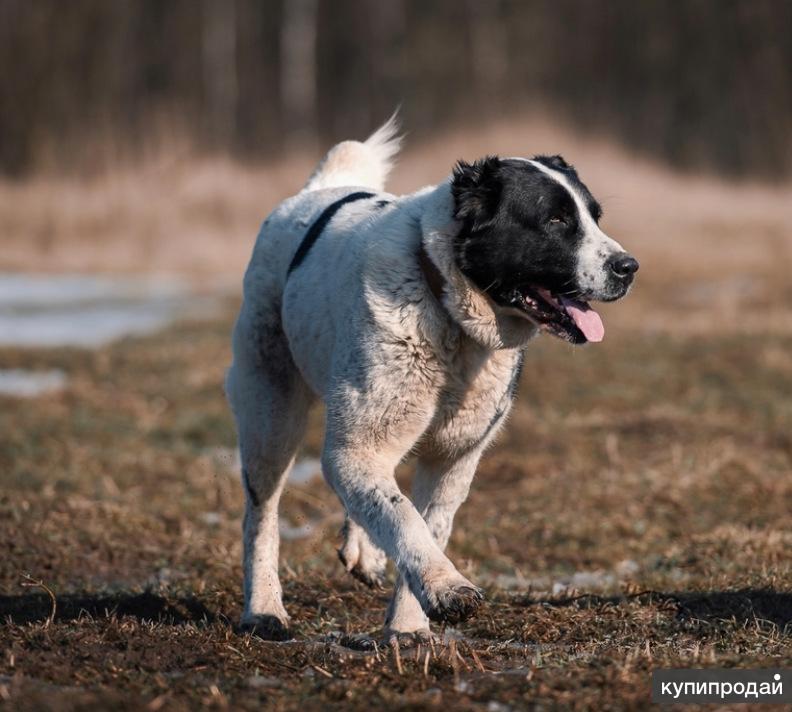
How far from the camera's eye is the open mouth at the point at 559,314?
4.34 m

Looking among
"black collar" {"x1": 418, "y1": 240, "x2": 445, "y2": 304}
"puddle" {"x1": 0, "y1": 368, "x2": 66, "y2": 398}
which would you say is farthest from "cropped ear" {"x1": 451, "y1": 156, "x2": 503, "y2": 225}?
"puddle" {"x1": 0, "y1": 368, "x2": 66, "y2": 398}

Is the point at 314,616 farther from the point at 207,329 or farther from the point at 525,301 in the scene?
the point at 207,329

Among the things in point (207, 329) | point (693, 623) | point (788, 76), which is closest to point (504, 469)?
point (693, 623)

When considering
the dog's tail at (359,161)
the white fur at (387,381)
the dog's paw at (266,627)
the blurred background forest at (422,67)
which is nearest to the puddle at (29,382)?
the dog's tail at (359,161)

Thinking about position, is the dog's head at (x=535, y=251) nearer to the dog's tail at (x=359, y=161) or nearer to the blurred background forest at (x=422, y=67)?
the dog's tail at (x=359, y=161)

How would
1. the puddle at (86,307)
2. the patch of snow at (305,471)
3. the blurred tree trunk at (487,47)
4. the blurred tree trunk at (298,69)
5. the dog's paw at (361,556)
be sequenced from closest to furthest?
the dog's paw at (361,556), the patch of snow at (305,471), the puddle at (86,307), the blurred tree trunk at (487,47), the blurred tree trunk at (298,69)

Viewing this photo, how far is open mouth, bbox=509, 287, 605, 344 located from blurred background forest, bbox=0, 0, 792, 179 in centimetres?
1858

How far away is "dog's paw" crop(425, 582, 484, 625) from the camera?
3.65 m

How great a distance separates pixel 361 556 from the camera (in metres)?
5.18

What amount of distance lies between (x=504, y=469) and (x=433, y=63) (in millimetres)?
23141

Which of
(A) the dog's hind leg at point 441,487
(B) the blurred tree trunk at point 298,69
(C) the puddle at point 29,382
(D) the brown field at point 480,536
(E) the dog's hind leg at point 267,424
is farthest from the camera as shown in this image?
(B) the blurred tree trunk at point 298,69

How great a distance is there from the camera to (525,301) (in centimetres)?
436

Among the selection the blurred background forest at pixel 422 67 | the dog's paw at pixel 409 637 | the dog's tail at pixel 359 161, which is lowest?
the dog's paw at pixel 409 637

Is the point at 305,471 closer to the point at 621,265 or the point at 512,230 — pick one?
the point at 512,230
